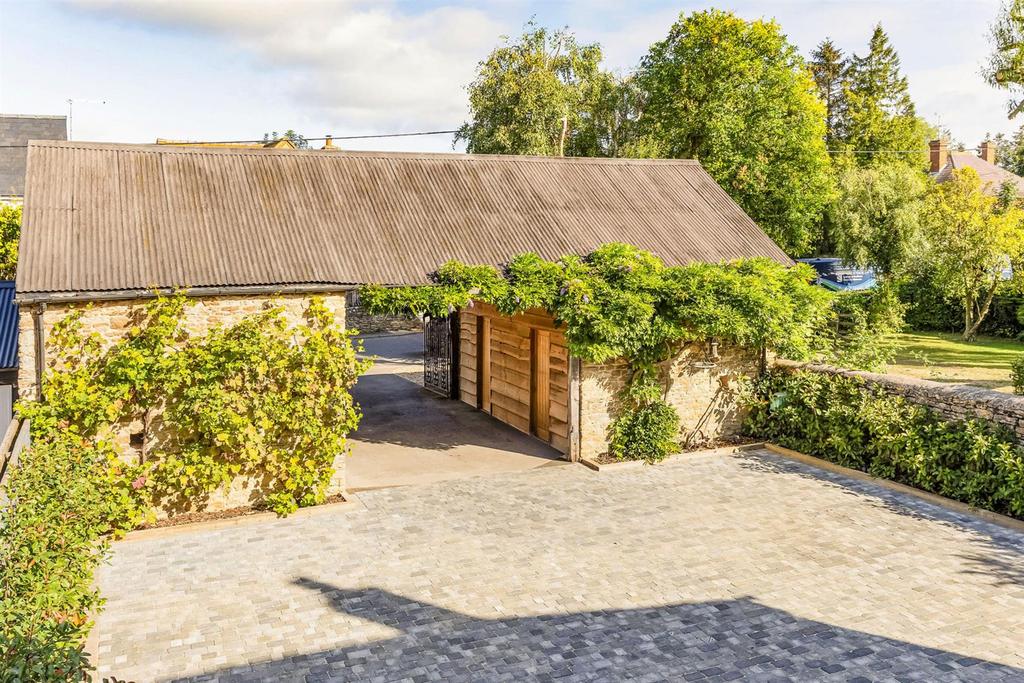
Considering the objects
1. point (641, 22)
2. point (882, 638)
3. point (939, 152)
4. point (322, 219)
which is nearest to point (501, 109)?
point (641, 22)

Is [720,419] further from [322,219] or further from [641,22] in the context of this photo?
[641,22]

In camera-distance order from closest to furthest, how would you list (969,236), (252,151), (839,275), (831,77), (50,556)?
(50,556) → (252,151) → (969,236) → (839,275) → (831,77)

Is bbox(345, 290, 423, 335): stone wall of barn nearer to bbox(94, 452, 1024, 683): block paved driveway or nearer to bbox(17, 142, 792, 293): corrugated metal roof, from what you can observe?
bbox(17, 142, 792, 293): corrugated metal roof

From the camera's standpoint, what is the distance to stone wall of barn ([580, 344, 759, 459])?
44.4ft

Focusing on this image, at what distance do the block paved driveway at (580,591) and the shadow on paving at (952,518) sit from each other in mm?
39

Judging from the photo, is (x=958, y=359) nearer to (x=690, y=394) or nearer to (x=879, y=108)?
(x=690, y=394)

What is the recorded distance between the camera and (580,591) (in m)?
8.60

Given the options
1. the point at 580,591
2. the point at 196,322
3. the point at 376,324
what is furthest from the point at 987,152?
the point at 196,322

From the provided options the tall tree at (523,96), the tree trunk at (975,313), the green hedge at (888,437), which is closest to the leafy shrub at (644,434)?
the green hedge at (888,437)

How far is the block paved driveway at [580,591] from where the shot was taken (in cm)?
711

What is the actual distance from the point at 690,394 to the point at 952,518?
4.79 meters

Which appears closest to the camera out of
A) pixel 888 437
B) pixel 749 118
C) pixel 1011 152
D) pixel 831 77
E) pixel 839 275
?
pixel 888 437

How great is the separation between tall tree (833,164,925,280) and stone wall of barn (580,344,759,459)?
1443 cm

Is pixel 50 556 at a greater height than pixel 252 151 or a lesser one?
lesser
